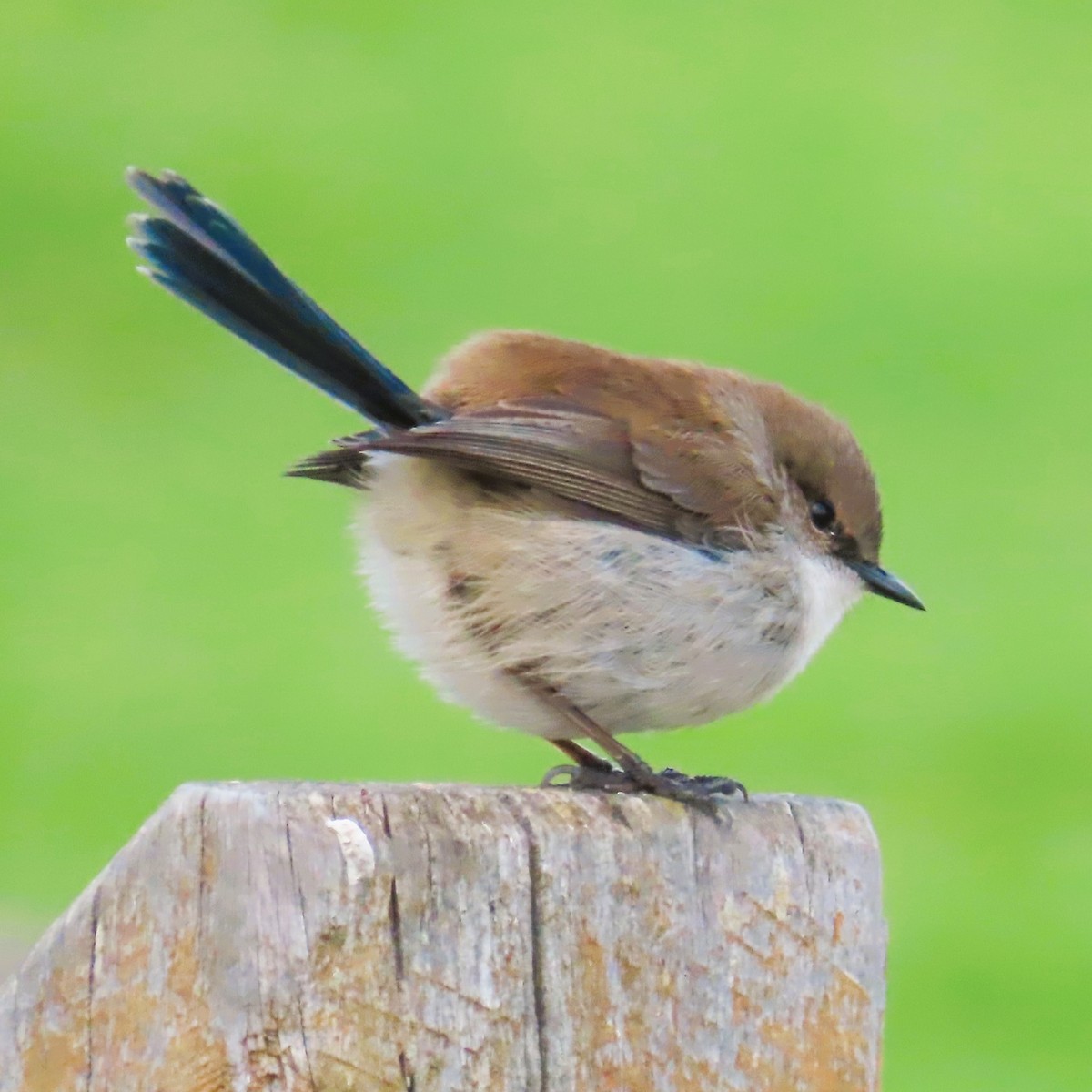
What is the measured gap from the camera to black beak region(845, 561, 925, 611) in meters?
5.18

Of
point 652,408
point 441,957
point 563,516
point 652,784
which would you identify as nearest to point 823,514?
point 652,408

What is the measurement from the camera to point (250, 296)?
4793 millimetres

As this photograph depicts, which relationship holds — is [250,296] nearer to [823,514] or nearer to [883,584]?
[823,514]

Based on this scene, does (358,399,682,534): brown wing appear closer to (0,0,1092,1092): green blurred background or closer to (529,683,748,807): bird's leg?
(529,683,748,807): bird's leg

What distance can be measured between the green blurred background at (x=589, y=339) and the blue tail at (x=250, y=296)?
2.44 metres

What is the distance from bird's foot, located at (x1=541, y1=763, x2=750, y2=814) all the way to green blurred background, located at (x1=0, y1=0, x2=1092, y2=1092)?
2574 millimetres

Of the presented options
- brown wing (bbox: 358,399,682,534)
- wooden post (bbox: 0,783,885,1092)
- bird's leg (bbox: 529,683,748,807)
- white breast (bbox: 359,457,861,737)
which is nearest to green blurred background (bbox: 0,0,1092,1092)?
white breast (bbox: 359,457,861,737)

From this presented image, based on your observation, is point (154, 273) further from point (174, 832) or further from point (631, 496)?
point (174, 832)

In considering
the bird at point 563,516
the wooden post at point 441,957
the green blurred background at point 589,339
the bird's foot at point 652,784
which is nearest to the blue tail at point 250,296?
the bird at point 563,516

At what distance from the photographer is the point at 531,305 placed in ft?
39.1

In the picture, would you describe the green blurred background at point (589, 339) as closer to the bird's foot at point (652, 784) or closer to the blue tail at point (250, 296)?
the blue tail at point (250, 296)

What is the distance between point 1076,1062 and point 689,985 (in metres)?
4.77

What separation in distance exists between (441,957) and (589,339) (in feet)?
28.8

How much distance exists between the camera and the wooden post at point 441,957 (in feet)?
8.29
